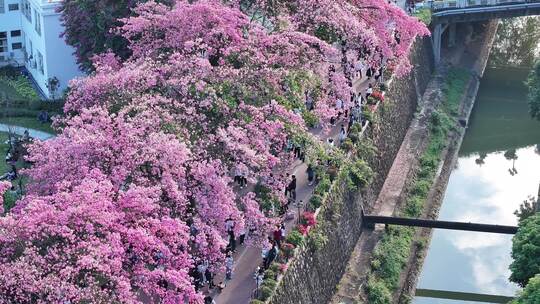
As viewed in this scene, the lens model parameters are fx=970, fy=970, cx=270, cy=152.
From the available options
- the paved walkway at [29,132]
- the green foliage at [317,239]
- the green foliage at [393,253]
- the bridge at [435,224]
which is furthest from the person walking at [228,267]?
the paved walkway at [29,132]

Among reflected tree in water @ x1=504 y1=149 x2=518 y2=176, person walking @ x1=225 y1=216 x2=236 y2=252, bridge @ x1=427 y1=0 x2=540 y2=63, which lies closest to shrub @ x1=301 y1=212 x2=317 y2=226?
person walking @ x1=225 y1=216 x2=236 y2=252

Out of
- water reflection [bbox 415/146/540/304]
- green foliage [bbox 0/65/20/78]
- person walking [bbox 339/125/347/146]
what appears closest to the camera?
water reflection [bbox 415/146/540/304]

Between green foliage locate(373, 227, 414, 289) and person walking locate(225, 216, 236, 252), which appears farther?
green foliage locate(373, 227, 414, 289)

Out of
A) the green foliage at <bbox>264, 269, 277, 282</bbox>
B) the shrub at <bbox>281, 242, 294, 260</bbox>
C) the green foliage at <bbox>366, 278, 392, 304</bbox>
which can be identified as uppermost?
the shrub at <bbox>281, 242, 294, 260</bbox>

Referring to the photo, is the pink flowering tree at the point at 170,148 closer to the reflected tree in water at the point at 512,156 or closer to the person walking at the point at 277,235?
the person walking at the point at 277,235

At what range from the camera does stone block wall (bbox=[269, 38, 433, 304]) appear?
31.0 meters

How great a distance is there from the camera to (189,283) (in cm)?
2472

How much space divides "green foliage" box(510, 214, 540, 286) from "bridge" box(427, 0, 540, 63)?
26841 mm

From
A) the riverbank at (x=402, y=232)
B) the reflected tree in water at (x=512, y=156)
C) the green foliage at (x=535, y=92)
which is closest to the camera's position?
the riverbank at (x=402, y=232)

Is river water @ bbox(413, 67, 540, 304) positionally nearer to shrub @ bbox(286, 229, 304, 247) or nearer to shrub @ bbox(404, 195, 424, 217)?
shrub @ bbox(404, 195, 424, 217)

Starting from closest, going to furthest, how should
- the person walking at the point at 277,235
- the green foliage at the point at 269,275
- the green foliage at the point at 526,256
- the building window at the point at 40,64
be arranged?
the green foliage at the point at 269,275
the green foliage at the point at 526,256
the person walking at the point at 277,235
the building window at the point at 40,64

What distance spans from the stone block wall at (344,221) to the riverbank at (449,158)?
7.43 ft

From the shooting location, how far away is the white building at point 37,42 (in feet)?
151

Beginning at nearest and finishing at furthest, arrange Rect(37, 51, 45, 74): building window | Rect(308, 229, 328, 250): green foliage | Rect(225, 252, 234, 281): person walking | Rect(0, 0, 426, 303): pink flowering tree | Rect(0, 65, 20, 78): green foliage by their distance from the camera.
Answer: Rect(0, 0, 426, 303): pink flowering tree < Rect(225, 252, 234, 281): person walking < Rect(308, 229, 328, 250): green foliage < Rect(37, 51, 45, 74): building window < Rect(0, 65, 20, 78): green foliage
